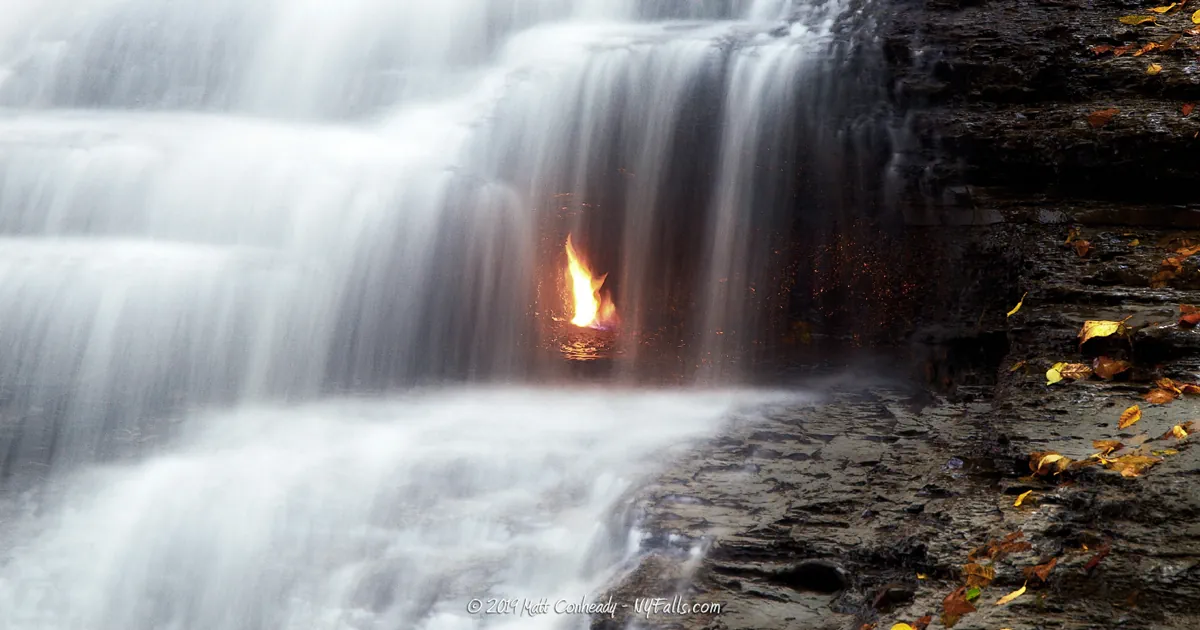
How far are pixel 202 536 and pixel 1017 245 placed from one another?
493 cm

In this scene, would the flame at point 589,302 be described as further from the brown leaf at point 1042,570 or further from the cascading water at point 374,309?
the brown leaf at point 1042,570

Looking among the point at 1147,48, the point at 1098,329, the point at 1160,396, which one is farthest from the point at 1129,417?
the point at 1147,48

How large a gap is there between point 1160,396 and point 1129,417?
26 cm

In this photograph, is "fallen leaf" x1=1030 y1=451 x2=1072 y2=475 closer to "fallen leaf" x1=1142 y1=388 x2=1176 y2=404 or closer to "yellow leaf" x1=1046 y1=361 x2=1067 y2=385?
"fallen leaf" x1=1142 y1=388 x2=1176 y2=404

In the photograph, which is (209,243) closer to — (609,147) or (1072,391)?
(609,147)

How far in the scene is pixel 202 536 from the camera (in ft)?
16.0

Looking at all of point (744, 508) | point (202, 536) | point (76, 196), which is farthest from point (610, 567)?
point (76, 196)

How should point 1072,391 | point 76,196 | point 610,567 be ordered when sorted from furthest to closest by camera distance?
point 76,196 → point 1072,391 → point 610,567

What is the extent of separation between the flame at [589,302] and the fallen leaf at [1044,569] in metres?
4.47

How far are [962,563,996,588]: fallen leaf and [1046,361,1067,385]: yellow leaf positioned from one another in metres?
1.73

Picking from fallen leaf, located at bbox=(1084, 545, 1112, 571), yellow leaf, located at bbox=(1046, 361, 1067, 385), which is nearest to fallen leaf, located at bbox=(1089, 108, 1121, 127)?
yellow leaf, located at bbox=(1046, 361, 1067, 385)

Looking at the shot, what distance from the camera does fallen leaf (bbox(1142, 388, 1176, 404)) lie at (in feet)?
13.8

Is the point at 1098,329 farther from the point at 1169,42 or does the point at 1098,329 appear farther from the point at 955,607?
the point at 1169,42

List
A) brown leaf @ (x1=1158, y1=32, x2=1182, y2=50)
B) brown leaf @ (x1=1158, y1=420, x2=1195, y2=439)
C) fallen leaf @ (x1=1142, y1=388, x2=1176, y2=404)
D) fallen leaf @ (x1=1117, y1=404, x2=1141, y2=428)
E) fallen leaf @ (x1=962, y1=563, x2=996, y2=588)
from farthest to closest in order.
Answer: brown leaf @ (x1=1158, y1=32, x2=1182, y2=50)
fallen leaf @ (x1=1142, y1=388, x2=1176, y2=404)
fallen leaf @ (x1=1117, y1=404, x2=1141, y2=428)
brown leaf @ (x1=1158, y1=420, x2=1195, y2=439)
fallen leaf @ (x1=962, y1=563, x2=996, y2=588)
